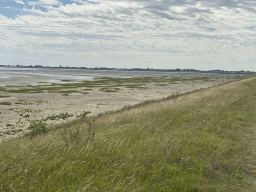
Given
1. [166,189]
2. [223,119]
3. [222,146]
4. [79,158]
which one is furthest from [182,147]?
[223,119]

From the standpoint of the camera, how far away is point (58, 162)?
5.68 meters

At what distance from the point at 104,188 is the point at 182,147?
11.3ft

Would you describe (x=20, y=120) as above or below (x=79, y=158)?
below

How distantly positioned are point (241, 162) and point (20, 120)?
19.4 metres

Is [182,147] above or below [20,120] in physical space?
above

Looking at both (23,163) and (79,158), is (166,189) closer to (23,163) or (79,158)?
(79,158)

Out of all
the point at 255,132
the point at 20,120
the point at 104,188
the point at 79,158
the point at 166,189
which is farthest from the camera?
the point at 20,120

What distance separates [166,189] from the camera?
16.1ft

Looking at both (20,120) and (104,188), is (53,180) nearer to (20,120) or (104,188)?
(104,188)

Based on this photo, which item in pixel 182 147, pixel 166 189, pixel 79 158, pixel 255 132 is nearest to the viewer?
pixel 166 189

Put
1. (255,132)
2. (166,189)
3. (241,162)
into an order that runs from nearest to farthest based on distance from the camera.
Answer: (166,189), (241,162), (255,132)

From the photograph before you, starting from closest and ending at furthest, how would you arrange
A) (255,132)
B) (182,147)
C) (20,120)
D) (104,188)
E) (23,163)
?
(104,188), (23,163), (182,147), (255,132), (20,120)

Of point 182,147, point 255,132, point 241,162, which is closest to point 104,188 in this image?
point 182,147

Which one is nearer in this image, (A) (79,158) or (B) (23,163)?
(B) (23,163)
